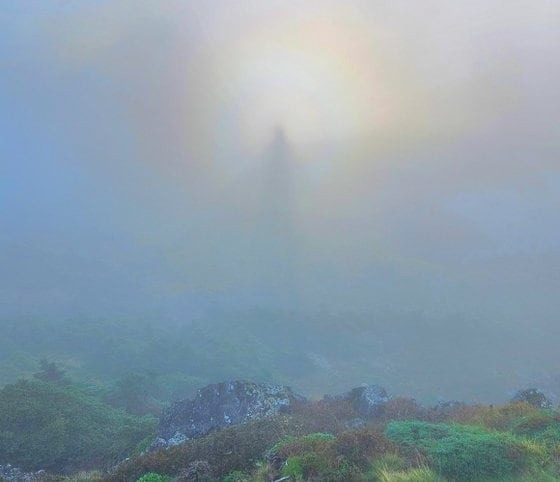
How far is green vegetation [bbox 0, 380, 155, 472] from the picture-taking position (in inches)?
898

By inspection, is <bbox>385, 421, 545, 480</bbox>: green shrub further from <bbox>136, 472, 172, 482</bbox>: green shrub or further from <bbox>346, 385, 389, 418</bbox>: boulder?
<bbox>346, 385, 389, 418</bbox>: boulder

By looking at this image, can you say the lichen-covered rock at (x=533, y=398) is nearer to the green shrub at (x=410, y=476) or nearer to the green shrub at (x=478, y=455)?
the green shrub at (x=478, y=455)

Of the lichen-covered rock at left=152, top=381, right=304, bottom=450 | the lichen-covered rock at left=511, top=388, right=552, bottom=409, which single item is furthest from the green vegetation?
the lichen-covered rock at left=511, top=388, right=552, bottom=409

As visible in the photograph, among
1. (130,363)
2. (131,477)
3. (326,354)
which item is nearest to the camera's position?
(131,477)

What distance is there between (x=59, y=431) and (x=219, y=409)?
31.3ft

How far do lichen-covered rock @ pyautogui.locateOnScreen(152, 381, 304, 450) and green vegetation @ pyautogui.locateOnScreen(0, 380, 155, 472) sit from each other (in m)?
2.47

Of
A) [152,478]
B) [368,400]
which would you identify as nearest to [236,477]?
[152,478]

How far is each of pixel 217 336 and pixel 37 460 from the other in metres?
55.9

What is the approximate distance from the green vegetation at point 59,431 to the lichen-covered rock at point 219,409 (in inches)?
97.3

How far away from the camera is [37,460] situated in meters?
23.0

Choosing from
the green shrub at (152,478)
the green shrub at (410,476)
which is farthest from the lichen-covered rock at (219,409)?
the green shrub at (410,476)

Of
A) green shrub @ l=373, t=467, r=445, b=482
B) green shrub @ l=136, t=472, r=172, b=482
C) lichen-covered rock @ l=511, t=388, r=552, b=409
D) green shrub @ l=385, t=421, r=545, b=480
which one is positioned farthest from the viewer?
lichen-covered rock @ l=511, t=388, r=552, b=409

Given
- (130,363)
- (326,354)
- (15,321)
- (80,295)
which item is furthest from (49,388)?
(80,295)

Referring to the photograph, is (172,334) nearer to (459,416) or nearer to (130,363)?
(130,363)
